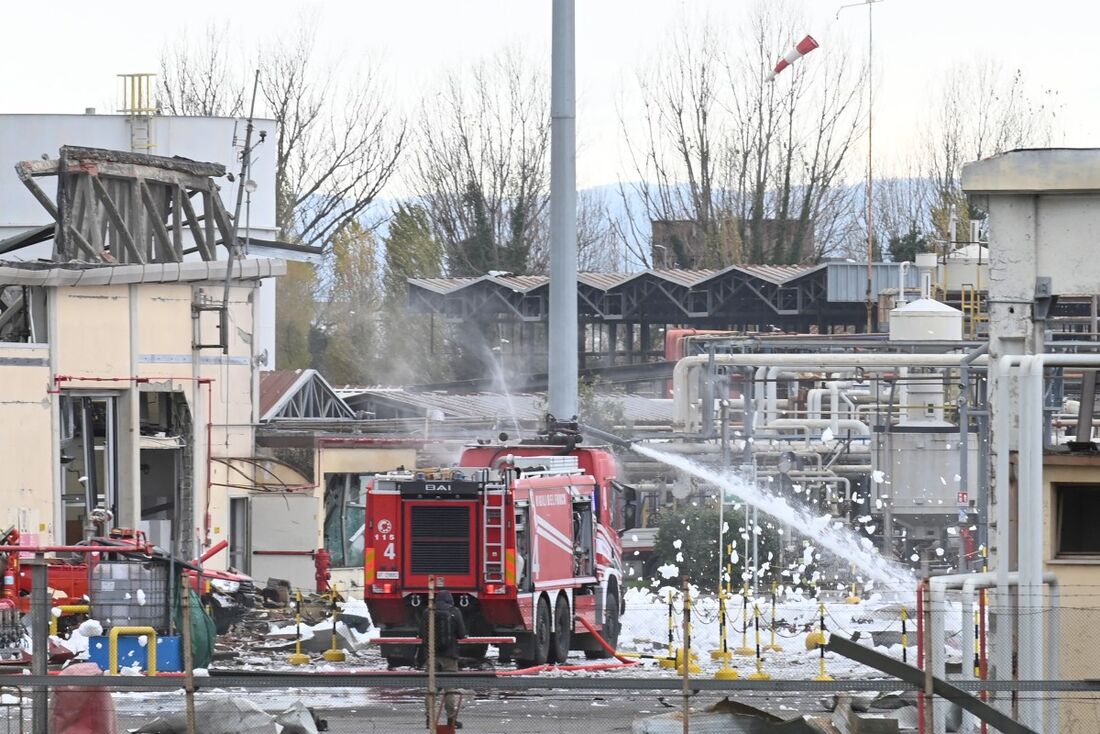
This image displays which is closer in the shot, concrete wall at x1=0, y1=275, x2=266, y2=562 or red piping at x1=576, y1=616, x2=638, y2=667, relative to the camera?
red piping at x1=576, y1=616, x2=638, y2=667

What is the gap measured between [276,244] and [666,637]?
20.0 meters

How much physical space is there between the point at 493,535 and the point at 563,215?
6321 millimetres

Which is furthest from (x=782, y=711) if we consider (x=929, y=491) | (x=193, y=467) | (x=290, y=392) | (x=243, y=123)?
(x=243, y=123)

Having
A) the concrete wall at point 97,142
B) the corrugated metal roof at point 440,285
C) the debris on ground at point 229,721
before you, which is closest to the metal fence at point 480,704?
the debris on ground at point 229,721

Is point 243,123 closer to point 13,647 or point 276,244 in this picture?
point 276,244

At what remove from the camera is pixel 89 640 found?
57.9ft

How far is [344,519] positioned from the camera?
29.4m

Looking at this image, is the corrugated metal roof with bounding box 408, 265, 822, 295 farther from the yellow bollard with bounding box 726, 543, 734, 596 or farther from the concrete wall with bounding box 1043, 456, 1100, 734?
the concrete wall with bounding box 1043, 456, 1100, 734

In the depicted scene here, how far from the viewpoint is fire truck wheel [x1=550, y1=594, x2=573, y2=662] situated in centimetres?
1977

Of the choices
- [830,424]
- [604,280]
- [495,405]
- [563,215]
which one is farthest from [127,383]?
[604,280]

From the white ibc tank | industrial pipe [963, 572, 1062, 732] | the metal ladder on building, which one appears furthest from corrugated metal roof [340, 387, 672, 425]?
industrial pipe [963, 572, 1062, 732]

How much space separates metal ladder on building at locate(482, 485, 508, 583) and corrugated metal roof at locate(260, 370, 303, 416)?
55.6 ft

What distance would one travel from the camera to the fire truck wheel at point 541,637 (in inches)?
760

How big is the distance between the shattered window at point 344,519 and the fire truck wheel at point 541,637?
10.2 meters
